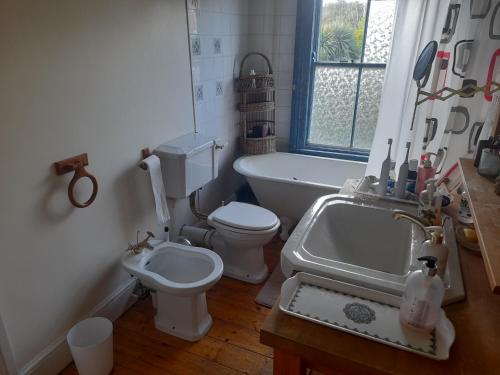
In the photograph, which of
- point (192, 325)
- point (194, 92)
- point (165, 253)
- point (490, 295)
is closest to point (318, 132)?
point (194, 92)

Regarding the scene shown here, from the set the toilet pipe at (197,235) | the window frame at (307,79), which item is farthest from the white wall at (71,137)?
the window frame at (307,79)

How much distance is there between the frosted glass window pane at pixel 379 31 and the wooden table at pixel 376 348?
7.62ft

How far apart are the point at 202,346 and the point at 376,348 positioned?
1337 millimetres

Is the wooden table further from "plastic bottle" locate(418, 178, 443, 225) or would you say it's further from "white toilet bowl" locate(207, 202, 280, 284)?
"white toilet bowl" locate(207, 202, 280, 284)

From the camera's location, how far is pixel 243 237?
2312mm

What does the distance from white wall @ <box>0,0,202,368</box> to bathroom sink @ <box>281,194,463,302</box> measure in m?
1.13

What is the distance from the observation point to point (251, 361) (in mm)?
1863

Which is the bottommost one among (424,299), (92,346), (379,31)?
(92,346)

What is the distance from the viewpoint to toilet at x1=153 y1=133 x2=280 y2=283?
7.20 ft

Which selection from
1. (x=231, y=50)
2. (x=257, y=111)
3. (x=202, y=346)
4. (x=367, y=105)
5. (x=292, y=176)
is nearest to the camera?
(x=202, y=346)

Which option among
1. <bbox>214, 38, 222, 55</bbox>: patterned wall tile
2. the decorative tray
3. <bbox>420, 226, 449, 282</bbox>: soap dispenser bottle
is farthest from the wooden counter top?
<bbox>214, 38, 222, 55</bbox>: patterned wall tile

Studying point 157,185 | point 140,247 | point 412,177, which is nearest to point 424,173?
point 412,177

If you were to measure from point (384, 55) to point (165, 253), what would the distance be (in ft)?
7.73

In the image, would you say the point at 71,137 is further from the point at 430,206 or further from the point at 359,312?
the point at 430,206
